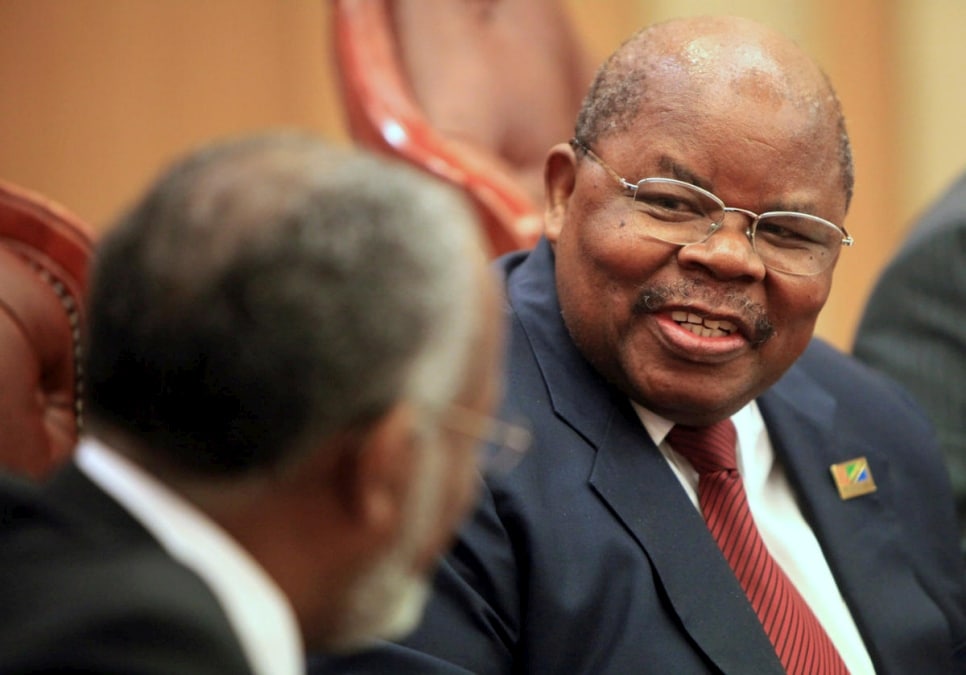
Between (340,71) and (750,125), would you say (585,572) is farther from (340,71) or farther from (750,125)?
(340,71)

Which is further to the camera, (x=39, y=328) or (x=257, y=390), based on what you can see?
(x=39, y=328)

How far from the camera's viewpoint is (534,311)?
1.93 meters

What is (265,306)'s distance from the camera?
98cm

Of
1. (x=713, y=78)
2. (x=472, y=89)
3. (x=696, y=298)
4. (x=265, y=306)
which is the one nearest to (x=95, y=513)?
(x=265, y=306)

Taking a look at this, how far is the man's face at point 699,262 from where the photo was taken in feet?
5.84

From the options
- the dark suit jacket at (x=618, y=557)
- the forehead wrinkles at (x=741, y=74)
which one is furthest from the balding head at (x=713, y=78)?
the dark suit jacket at (x=618, y=557)

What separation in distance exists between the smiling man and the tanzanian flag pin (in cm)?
5

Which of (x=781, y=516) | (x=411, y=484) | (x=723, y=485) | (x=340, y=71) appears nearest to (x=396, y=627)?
(x=411, y=484)

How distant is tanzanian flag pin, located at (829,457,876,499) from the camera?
205cm

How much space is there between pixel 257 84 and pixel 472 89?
187 cm

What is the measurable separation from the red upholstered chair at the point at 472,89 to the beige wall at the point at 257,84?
5.22 ft

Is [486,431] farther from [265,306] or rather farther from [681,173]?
[681,173]

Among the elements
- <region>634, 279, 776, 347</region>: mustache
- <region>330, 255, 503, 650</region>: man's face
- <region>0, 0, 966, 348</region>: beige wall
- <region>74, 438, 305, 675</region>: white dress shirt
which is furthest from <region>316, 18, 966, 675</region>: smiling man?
<region>0, 0, 966, 348</region>: beige wall

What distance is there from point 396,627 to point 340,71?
6.74 feet
